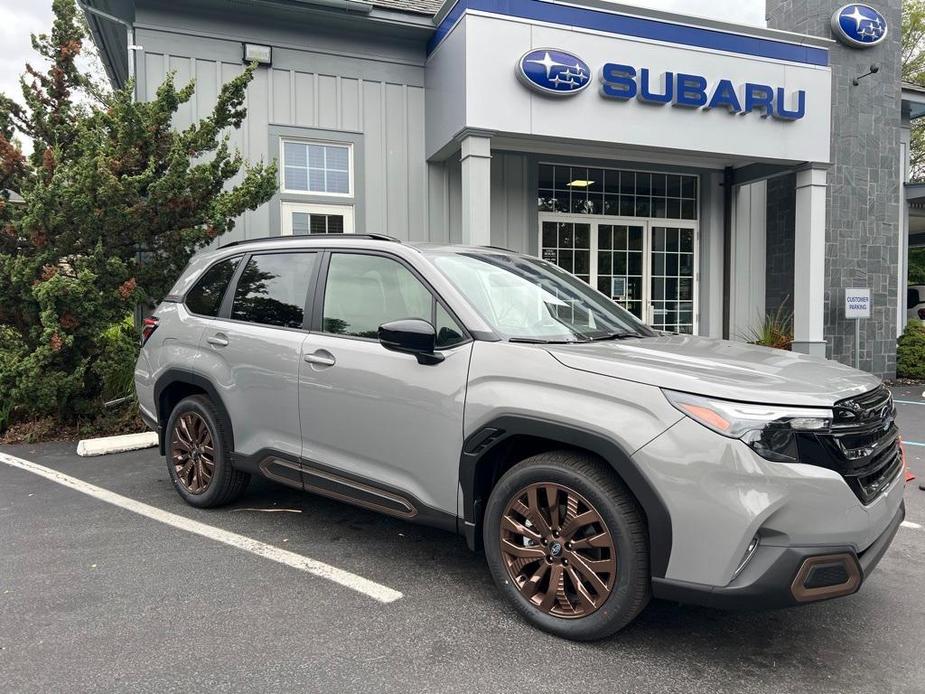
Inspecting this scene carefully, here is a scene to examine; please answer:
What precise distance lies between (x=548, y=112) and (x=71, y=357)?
6.24 metres

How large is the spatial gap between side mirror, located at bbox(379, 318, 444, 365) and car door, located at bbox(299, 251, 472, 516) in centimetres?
6

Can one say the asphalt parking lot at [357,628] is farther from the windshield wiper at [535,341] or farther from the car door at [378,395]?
the windshield wiper at [535,341]

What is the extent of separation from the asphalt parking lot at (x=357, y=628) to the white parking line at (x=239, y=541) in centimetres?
4

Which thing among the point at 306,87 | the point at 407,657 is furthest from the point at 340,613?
the point at 306,87

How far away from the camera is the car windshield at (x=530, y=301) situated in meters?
3.35

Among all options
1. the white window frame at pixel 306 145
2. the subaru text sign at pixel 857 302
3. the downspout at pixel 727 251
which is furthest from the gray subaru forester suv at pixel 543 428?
the downspout at pixel 727 251

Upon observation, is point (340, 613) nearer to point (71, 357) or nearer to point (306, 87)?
point (71, 357)

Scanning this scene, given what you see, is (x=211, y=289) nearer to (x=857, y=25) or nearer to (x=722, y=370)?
(x=722, y=370)

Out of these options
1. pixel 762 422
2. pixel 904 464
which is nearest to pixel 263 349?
pixel 762 422

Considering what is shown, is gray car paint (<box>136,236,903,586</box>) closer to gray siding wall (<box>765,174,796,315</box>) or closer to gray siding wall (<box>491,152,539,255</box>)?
gray siding wall (<box>491,152,539,255</box>)

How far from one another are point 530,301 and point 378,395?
3.12ft

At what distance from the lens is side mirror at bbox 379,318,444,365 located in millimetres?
3135

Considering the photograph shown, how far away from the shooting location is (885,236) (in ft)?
39.4

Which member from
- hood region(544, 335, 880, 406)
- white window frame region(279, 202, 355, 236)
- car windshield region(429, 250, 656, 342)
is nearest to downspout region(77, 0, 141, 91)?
white window frame region(279, 202, 355, 236)
